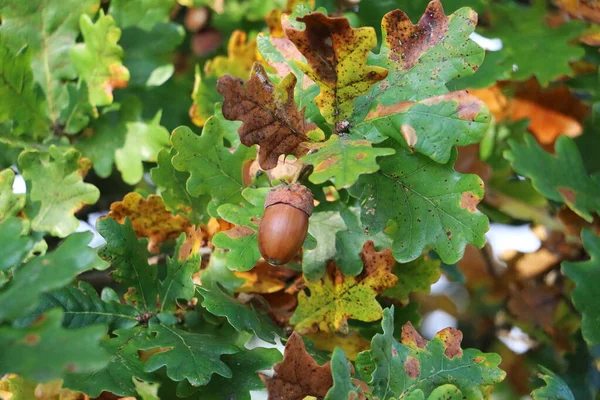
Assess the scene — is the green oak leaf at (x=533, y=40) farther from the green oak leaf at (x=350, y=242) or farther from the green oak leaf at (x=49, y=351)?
the green oak leaf at (x=49, y=351)

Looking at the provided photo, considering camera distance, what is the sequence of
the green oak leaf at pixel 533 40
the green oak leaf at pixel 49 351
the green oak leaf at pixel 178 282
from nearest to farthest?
the green oak leaf at pixel 49 351 < the green oak leaf at pixel 178 282 < the green oak leaf at pixel 533 40

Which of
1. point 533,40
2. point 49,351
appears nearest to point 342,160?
point 49,351

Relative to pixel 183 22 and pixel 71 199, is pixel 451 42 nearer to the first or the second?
pixel 71 199

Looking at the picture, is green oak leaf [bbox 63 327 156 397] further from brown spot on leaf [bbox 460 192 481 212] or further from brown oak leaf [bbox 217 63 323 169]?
brown spot on leaf [bbox 460 192 481 212]

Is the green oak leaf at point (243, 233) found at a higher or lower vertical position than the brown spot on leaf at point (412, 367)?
higher

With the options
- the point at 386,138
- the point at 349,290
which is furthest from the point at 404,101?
the point at 349,290

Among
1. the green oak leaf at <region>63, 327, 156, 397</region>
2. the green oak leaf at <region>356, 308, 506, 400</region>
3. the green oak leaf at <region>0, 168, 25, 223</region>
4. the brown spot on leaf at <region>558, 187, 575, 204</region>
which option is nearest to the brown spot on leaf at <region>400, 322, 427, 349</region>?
the green oak leaf at <region>356, 308, 506, 400</region>

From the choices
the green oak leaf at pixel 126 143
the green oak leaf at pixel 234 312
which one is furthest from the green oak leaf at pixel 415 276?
the green oak leaf at pixel 126 143
